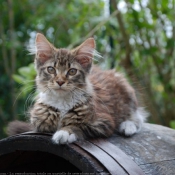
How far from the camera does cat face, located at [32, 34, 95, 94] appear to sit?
1.80 metres

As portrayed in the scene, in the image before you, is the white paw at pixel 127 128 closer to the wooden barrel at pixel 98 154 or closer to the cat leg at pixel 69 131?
the wooden barrel at pixel 98 154

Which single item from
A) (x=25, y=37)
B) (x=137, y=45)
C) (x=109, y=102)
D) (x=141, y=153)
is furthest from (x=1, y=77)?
(x=141, y=153)

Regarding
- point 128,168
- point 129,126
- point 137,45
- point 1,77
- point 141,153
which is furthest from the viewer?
point 1,77

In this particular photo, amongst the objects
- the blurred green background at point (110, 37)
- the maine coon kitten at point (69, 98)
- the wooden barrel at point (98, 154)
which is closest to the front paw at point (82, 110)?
the maine coon kitten at point (69, 98)

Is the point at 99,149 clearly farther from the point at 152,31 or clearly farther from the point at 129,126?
the point at 152,31

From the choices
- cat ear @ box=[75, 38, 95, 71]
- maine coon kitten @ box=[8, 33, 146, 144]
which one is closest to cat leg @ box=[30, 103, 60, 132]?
maine coon kitten @ box=[8, 33, 146, 144]

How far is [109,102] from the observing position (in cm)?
205

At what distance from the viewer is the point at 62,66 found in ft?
6.00

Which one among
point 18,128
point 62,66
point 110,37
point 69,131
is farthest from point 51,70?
point 110,37

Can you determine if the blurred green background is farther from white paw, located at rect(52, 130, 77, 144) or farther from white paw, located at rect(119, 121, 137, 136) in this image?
white paw, located at rect(52, 130, 77, 144)

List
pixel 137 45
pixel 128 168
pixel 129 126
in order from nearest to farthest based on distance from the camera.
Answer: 1. pixel 128 168
2. pixel 129 126
3. pixel 137 45

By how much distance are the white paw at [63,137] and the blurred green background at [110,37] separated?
91 cm

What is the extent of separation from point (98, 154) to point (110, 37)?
1.67 m

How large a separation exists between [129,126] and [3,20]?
2804 millimetres
